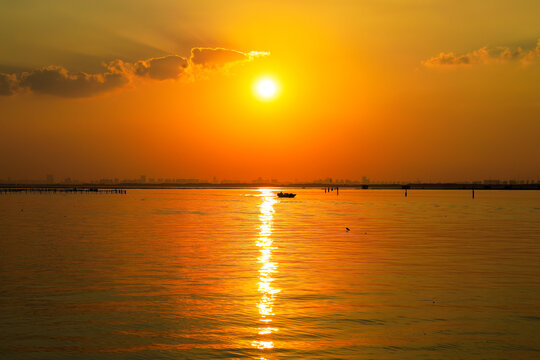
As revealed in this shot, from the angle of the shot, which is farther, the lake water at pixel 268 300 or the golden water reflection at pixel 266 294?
the golden water reflection at pixel 266 294

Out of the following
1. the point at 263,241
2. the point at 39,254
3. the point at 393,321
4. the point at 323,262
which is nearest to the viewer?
the point at 393,321

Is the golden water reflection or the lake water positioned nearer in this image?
the lake water

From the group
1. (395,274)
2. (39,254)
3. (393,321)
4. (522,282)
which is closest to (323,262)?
(395,274)

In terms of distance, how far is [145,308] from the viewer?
20.0 m

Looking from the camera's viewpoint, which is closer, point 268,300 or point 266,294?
point 268,300

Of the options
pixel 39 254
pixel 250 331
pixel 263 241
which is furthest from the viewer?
pixel 263 241

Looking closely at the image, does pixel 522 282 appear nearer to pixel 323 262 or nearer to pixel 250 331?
Answer: pixel 323 262

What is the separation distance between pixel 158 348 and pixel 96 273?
44.2ft

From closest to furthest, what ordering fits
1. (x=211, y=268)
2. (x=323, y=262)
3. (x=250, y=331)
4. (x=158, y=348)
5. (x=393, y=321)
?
(x=158, y=348)
(x=250, y=331)
(x=393, y=321)
(x=211, y=268)
(x=323, y=262)

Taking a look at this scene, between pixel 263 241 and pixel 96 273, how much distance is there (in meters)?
18.0

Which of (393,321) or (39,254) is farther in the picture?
(39,254)

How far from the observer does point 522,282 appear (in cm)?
2530

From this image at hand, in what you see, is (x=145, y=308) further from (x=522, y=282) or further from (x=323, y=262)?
(x=522, y=282)

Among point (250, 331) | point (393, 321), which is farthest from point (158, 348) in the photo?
point (393, 321)
